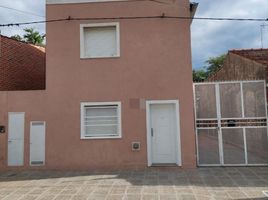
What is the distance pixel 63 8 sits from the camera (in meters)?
11.9

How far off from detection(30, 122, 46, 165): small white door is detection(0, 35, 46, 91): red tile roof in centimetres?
260

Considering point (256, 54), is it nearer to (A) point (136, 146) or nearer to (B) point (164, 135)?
(B) point (164, 135)

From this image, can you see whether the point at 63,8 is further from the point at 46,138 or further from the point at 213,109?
the point at 213,109

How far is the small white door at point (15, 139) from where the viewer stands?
11.5 m

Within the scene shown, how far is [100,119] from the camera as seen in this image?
11578mm

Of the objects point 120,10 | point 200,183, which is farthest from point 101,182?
point 120,10

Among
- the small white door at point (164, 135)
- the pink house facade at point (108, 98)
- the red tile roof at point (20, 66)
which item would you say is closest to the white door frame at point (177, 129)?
the pink house facade at point (108, 98)

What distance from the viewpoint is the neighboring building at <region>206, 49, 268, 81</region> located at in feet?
39.2

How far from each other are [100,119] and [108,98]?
0.81m

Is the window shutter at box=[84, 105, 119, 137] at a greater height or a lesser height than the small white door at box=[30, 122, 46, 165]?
greater

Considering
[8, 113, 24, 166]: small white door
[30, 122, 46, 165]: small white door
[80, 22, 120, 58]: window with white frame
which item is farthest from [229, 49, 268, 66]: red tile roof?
[8, 113, 24, 166]: small white door

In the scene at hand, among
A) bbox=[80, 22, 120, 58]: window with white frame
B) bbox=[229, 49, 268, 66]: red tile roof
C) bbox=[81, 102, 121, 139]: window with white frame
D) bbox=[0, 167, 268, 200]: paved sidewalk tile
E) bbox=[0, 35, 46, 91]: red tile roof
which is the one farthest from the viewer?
bbox=[0, 35, 46, 91]: red tile roof

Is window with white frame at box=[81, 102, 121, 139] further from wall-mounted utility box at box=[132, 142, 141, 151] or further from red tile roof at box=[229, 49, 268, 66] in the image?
red tile roof at box=[229, 49, 268, 66]

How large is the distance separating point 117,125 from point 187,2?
5.07 meters
